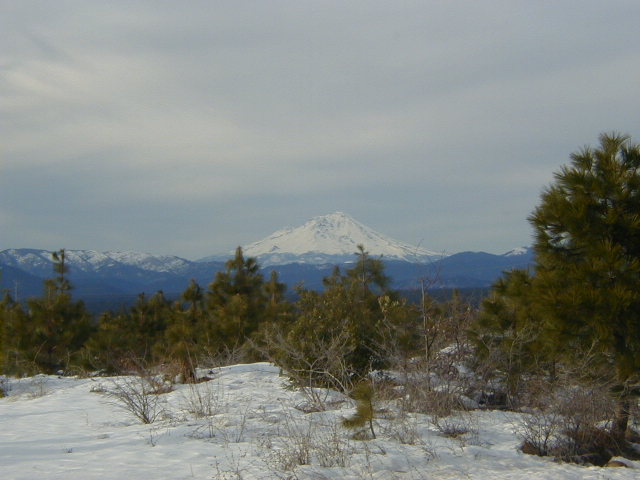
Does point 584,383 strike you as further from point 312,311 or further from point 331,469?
point 312,311

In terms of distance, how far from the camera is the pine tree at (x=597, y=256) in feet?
22.1

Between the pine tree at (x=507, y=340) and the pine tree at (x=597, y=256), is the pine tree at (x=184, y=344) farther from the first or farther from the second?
the pine tree at (x=597, y=256)

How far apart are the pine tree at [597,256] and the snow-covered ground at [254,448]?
1521mm

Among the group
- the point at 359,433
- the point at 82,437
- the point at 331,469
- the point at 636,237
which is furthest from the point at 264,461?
the point at 636,237

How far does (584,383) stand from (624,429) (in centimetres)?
82

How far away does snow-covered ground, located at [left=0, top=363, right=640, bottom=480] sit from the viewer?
6.00 meters

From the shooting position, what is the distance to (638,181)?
23.4 ft

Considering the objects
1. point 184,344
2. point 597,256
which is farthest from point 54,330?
point 597,256

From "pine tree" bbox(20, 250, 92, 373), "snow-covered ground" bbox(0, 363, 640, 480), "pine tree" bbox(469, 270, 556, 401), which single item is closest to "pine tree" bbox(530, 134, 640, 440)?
"snow-covered ground" bbox(0, 363, 640, 480)

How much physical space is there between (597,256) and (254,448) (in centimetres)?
493

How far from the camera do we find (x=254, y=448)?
7.02 m

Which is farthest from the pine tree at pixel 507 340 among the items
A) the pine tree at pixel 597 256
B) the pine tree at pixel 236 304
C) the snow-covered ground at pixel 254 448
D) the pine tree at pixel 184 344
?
the pine tree at pixel 236 304

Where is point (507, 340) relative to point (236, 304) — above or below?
below

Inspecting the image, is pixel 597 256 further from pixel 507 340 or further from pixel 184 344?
pixel 184 344
